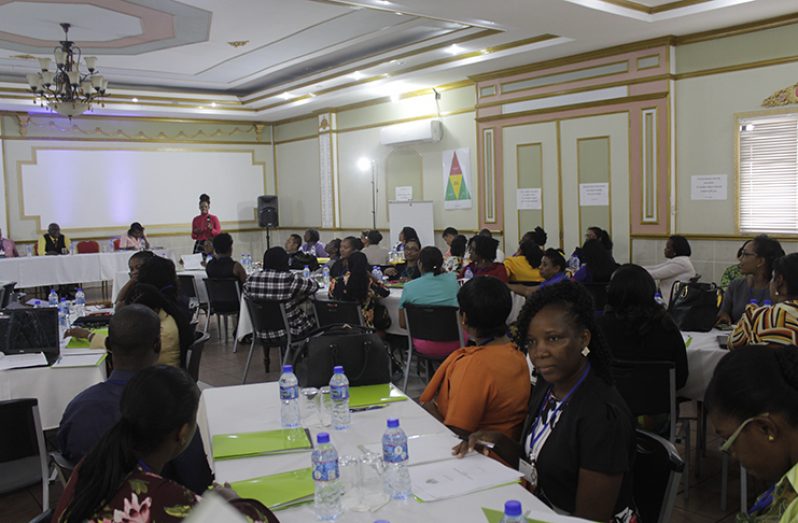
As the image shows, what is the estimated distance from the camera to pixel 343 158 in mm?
12945

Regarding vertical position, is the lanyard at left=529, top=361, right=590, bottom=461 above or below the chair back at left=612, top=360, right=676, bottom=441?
above

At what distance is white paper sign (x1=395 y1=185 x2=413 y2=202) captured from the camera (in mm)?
11680

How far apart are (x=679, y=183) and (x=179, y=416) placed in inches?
294

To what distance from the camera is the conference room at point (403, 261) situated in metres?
1.96

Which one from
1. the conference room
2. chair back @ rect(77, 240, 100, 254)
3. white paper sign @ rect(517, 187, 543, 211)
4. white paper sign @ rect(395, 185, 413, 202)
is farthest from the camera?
white paper sign @ rect(395, 185, 413, 202)

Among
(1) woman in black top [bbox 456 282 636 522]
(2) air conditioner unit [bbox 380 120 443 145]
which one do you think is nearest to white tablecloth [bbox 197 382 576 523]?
(1) woman in black top [bbox 456 282 636 522]

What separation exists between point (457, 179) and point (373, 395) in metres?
8.02

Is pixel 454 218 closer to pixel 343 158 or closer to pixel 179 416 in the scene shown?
pixel 343 158

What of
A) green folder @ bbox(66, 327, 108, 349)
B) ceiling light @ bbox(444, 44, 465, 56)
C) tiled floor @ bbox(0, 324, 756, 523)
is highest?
ceiling light @ bbox(444, 44, 465, 56)

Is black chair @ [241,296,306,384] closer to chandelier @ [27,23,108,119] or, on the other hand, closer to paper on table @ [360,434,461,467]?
paper on table @ [360,434,461,467]

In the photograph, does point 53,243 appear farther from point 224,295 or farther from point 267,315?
point 267,315

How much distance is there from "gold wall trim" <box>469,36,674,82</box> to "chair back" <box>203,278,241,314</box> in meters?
4.83

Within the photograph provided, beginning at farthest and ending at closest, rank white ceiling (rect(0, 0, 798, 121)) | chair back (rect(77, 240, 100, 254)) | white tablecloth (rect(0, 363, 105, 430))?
chair back (rect(77, 240, 100, 254)) < white ceiling (rect(0, 0, 798, 121)) < white tablecloth (rect(0, 363, 105, 430))

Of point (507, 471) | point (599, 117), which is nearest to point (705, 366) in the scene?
point (507, 471)
